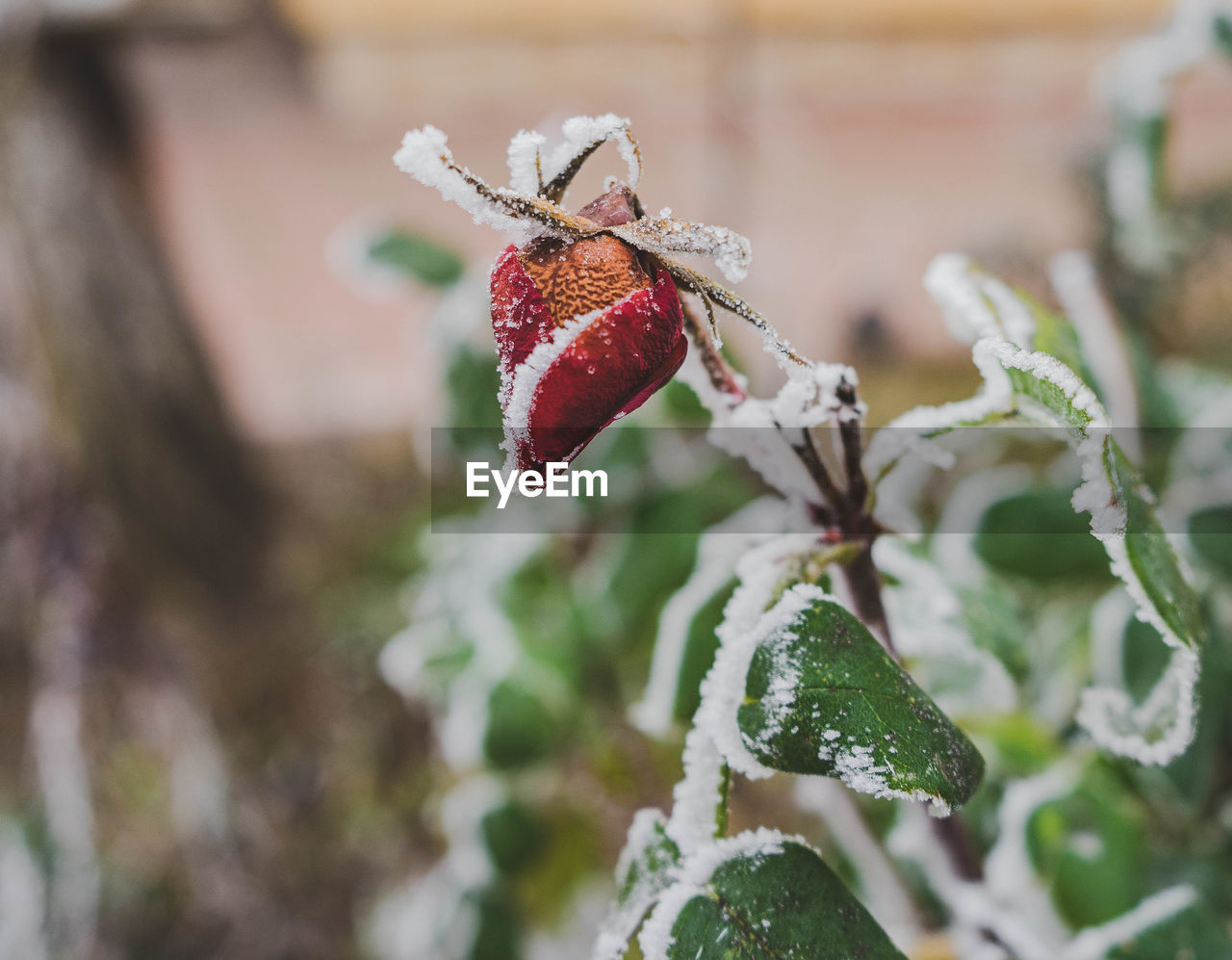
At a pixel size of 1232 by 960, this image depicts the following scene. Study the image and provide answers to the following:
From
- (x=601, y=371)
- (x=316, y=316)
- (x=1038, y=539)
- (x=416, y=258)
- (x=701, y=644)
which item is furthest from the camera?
(x=316, y=316)

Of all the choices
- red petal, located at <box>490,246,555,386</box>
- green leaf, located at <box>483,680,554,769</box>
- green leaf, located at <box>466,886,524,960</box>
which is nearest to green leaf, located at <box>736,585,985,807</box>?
red petal, located at <box>490,246,555,386</box>

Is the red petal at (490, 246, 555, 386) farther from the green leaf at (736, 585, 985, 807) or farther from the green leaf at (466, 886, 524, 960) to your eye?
the green leaf at (466, 886, 524, 960)

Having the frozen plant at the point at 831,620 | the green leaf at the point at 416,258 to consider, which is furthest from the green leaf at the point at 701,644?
the green leaf at the point at 416,258

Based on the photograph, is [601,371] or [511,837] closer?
[601,371]

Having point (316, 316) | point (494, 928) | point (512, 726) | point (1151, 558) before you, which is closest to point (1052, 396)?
point (1151, 558)

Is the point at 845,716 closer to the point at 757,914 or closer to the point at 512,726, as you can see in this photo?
the point at 757,914
